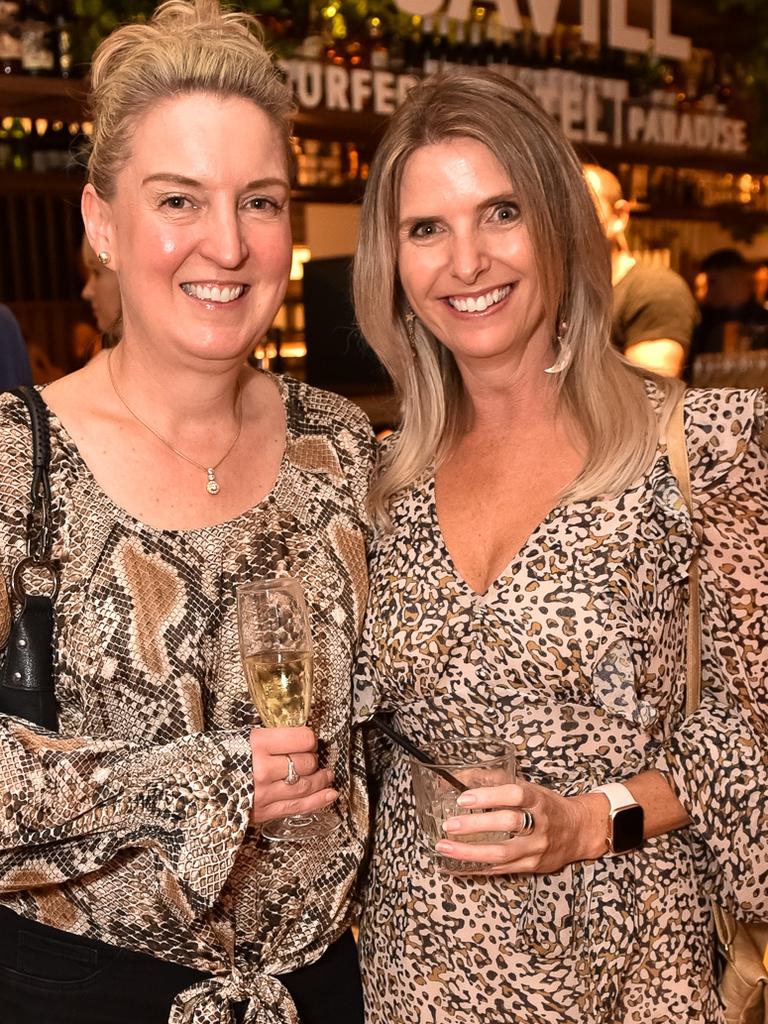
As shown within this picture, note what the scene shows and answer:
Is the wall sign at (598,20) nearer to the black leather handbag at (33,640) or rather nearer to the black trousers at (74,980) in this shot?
the black leather handbag at (33,640)

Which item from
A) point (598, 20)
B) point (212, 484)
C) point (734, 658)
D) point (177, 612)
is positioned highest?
point (598, 20)

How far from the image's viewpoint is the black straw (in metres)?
1.64

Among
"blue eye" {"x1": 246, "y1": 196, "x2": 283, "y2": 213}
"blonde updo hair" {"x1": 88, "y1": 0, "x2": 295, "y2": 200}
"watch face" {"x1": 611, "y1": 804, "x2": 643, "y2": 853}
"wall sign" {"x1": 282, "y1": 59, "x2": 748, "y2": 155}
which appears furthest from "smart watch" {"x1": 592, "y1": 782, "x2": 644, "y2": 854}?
"wall sign" {"x1": 282, "y1": 59, "x2": 748, "y2": 155}

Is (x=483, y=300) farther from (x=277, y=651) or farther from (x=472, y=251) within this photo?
(x=277, y=651)

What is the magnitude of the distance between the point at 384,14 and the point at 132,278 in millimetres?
3963

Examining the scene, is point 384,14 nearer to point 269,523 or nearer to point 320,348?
point 320,348

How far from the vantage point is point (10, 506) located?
5.48 ft

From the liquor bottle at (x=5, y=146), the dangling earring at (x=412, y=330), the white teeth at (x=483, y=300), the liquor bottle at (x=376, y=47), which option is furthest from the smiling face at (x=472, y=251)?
the liquor bottle at (x=376, y=47)

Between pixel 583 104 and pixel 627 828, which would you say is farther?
pixel 583 104

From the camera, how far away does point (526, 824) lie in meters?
1.64

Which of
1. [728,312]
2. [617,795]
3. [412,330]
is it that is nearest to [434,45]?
[728,312]

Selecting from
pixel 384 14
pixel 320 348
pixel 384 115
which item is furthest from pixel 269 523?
pixel 384 14

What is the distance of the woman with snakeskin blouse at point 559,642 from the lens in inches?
71.2

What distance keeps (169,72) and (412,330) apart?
0.66 m
